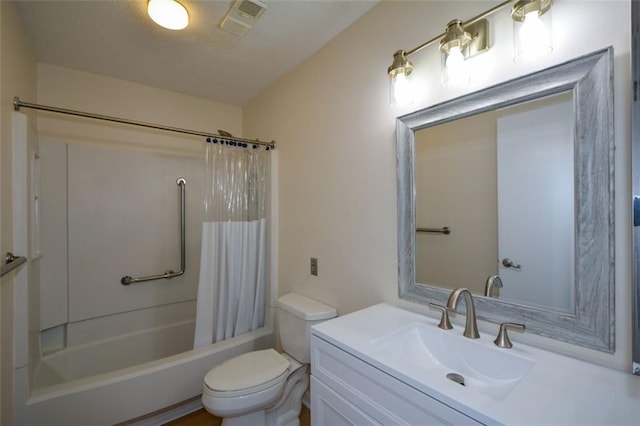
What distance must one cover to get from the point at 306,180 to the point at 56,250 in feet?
6.08

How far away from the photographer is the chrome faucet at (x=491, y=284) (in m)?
1.05

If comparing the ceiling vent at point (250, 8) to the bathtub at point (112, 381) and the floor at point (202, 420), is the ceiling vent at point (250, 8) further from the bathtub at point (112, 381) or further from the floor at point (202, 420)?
the floor at point (202, 420)

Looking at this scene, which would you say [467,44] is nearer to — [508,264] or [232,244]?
[508,264]

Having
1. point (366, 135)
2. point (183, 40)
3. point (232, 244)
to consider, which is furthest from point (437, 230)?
point (183, 40)

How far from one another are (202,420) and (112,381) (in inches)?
26.2

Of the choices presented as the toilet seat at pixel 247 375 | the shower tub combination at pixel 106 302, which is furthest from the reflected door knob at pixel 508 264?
the shower tub combination at pixel 106 302

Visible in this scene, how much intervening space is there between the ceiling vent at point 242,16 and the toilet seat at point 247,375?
1.96 meters

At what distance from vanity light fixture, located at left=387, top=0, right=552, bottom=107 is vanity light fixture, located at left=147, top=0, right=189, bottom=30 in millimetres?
1126

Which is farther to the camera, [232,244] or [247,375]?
[232,244]

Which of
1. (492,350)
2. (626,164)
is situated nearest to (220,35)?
(626,164)

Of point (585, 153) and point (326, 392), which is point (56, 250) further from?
point (585, 153)

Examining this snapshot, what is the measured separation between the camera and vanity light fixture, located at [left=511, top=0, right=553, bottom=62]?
886 mm

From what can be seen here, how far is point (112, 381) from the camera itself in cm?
156

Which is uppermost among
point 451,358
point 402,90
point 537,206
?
point 402,90
